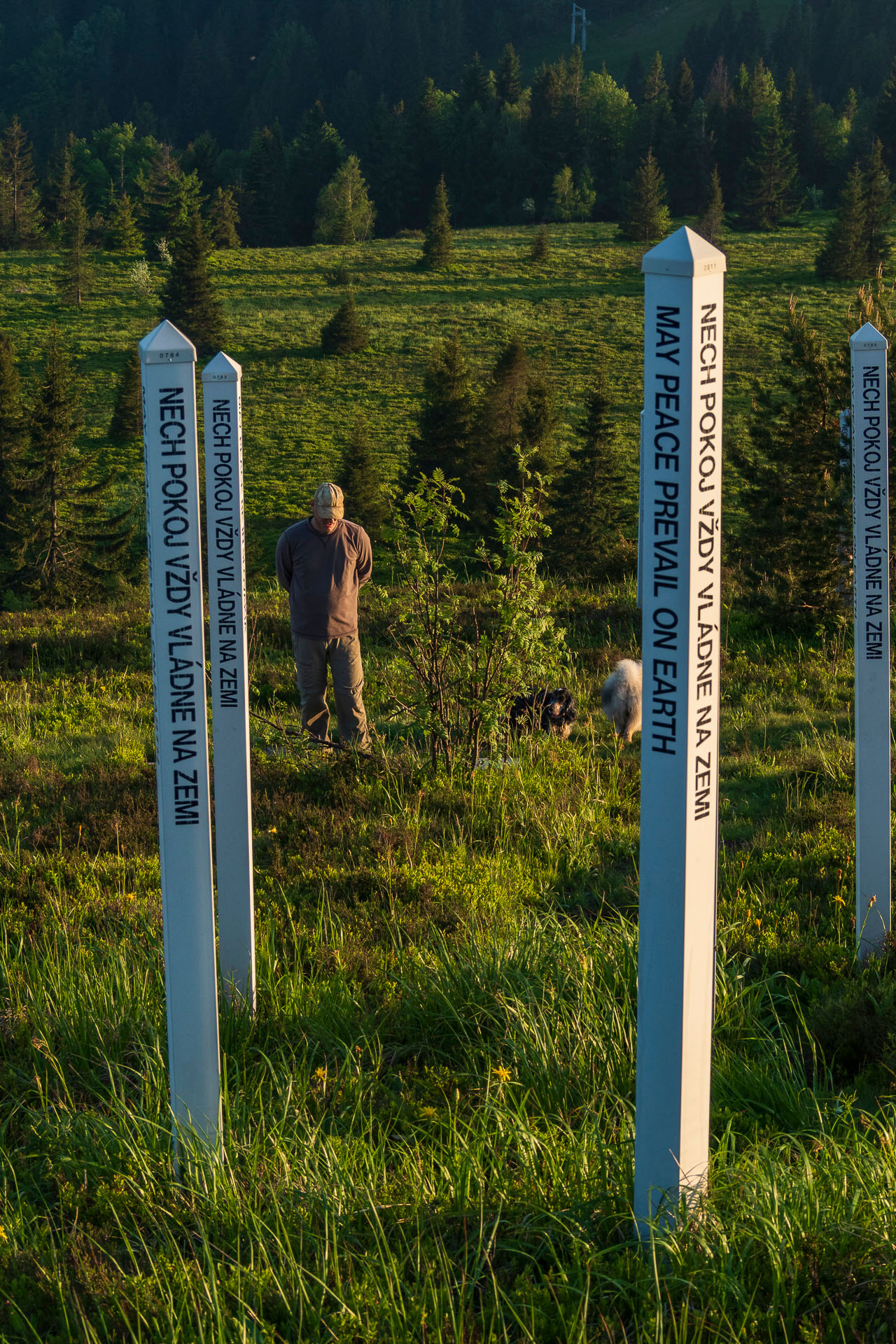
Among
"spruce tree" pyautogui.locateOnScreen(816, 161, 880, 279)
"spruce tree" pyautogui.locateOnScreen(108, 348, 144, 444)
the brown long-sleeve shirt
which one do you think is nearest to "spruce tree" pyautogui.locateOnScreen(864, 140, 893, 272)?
"spruce tree" pyautogui.locateOnScreen(816, 161, 880, 279)

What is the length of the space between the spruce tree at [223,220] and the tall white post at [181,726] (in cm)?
8289

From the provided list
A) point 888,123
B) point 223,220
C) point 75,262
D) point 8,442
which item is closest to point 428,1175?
point 8,442

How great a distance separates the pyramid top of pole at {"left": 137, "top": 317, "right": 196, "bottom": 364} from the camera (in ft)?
8.78

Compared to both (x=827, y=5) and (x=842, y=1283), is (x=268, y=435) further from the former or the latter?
(x=827, y=5)

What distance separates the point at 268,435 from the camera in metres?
49.5

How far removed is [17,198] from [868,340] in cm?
9818

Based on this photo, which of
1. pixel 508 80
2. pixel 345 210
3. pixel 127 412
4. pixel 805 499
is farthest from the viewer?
pixel 508 80

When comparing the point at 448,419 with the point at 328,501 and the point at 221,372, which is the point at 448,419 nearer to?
the point at 328,501

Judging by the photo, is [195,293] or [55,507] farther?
[195,293]

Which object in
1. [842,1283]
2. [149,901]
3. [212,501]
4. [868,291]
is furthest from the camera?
[868,291]

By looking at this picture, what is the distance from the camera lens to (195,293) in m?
58.8

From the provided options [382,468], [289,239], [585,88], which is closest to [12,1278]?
[382,468]

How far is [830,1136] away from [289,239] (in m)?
108

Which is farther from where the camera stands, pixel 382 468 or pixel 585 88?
pixel 585 88
